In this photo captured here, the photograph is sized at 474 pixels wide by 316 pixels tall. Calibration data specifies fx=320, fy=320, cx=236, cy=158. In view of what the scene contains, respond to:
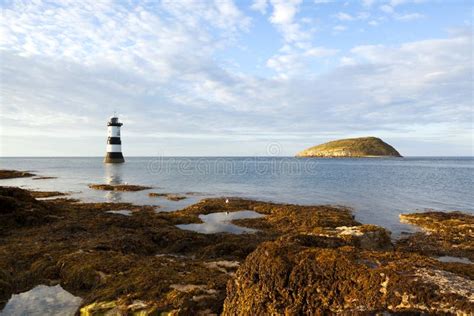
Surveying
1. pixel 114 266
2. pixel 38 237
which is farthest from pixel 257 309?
pixel 38 237

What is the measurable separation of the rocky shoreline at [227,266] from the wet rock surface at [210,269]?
0.02 m

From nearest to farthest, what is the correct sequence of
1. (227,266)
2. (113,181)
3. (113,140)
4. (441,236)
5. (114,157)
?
(227,266)
(441,236)
(113,181)
(113,140)
(114,157)

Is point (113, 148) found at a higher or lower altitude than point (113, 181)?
higher

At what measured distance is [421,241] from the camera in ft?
56.5

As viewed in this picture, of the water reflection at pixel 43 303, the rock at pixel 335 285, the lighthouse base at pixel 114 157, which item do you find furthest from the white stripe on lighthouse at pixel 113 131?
the rock at pixel 335 285

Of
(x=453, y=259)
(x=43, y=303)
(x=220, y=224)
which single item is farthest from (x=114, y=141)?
(x=453, y=259)

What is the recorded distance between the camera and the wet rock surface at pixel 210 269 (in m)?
5.68

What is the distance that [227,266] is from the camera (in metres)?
11.0

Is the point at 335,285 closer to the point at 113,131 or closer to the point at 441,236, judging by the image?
the point at 441,236

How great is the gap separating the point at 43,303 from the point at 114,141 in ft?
296

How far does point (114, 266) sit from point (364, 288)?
25.6 ft

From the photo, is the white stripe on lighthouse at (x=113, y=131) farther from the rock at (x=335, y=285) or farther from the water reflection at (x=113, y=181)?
the rock at (x=335, y=285)

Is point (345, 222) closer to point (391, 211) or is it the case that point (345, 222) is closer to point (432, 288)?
point (391, 211)

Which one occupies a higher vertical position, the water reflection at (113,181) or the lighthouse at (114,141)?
the lighthouse at (114,141)
